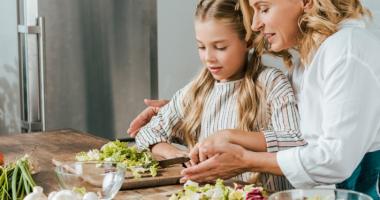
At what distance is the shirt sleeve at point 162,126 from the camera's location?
2467 mm

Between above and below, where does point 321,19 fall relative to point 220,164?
above

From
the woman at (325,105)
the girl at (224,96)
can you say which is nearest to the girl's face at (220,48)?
the girl at (224,96)

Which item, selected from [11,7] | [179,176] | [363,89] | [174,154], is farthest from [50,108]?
[363,89]

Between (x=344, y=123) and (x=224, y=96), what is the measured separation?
2.15ft

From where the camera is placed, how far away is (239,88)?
240cm

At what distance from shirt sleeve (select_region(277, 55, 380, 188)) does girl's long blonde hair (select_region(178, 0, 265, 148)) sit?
1.46ft

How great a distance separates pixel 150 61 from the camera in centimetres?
503

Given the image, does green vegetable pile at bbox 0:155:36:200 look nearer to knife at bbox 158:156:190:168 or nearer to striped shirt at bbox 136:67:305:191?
knife at bbox 158:156:190:168

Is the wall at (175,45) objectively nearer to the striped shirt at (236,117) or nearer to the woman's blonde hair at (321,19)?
the striped shirt at (236,117)

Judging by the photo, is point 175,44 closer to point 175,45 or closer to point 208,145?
point 175,45

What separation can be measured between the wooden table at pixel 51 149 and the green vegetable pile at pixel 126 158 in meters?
0.10

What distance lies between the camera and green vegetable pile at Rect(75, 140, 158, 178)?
2043 millimetres

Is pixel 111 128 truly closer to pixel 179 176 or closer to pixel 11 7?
pixel 11 7

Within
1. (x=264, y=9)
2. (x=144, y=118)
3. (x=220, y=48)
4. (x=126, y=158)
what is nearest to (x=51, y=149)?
(x=144, y=118)
